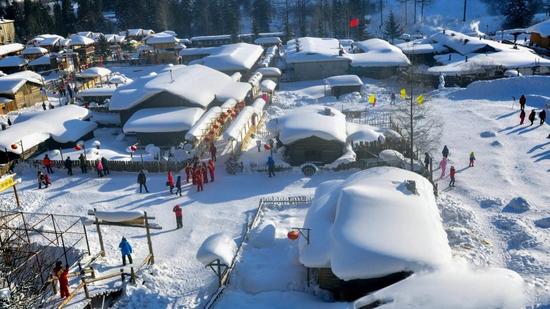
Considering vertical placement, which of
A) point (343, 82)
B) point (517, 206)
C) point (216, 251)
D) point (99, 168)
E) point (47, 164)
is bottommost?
point (517, 206)

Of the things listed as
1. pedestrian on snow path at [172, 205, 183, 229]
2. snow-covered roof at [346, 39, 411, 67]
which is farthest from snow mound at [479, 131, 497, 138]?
snow-covered roof at [346, 39, 411, 67]

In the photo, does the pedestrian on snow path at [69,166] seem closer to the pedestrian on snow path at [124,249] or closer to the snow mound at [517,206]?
the pedestrian on snow path at [124,249]

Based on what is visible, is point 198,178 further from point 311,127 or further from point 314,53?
point 314,53

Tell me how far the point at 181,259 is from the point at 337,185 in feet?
20.5

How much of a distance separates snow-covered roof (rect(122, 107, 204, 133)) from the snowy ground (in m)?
4.85

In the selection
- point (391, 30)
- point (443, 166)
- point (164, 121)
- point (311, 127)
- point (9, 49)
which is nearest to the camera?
point (443, 166)

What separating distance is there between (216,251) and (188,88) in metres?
19.3

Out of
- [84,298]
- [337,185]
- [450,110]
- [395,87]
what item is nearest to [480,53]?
[395,87]

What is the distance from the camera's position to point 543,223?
697 inches

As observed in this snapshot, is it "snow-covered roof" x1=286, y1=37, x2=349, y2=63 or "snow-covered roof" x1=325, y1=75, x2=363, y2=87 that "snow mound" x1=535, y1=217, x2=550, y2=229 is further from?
"snow-covered roof" x1=286, y1=37, x2=349, y2=63

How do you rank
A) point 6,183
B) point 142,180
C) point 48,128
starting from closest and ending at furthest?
1. point 6,183
2. point 142,180
3. point 48,128

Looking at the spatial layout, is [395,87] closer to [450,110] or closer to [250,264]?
[450,110]

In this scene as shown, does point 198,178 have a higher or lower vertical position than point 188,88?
lower

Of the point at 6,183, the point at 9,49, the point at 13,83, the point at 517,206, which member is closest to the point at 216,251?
the point at 6,183
